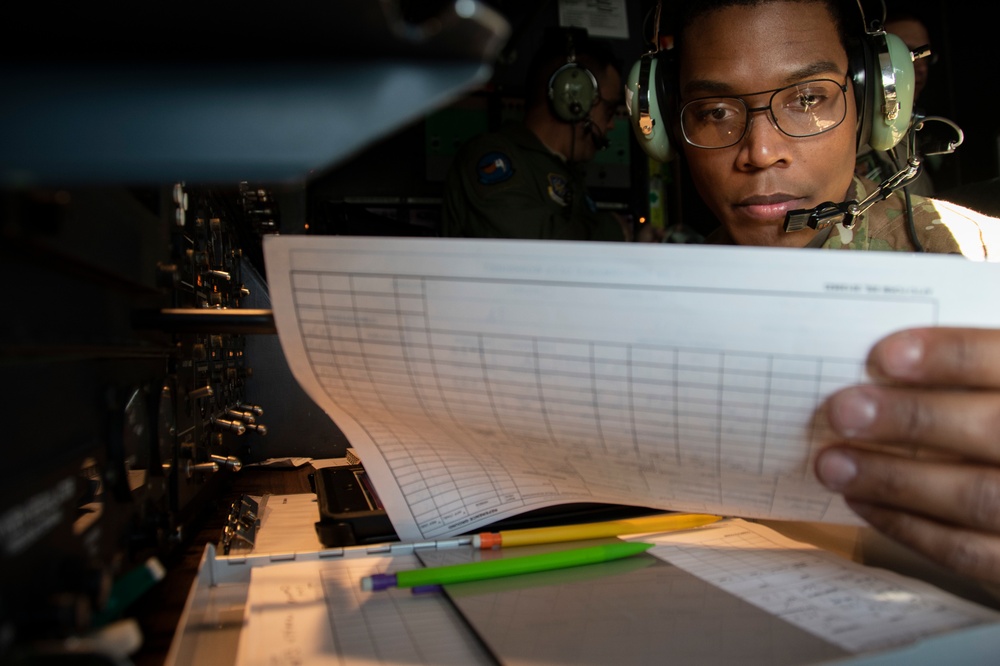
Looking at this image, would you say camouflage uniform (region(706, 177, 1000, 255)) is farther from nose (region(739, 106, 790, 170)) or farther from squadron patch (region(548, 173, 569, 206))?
squadron patch (region(548, 173, 569, 206))

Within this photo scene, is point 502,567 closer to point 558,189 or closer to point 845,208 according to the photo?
point 845,208

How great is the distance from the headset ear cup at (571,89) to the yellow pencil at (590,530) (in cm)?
158

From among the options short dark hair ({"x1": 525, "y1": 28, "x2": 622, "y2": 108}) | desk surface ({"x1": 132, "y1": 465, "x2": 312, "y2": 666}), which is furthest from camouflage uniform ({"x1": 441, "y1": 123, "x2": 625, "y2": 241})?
desk surface ({"x1": 132, "y1": 465, "x2": 312, "y2": 666})

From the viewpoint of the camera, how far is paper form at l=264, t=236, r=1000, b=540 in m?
0.34

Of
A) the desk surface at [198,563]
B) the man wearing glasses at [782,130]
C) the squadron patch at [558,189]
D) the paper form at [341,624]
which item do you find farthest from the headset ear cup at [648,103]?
the squadron patch at [558,189]

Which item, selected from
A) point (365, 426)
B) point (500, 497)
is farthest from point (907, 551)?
point (365, 426)

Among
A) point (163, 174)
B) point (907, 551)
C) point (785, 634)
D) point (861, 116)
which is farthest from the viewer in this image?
point (861, 116)

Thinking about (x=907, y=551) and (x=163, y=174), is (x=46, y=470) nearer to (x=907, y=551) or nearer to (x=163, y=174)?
(x=163, y=174)

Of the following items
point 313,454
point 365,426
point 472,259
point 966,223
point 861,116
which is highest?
point 861,116

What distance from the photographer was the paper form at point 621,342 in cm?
34

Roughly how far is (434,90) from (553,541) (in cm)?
38

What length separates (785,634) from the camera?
33 centimetres

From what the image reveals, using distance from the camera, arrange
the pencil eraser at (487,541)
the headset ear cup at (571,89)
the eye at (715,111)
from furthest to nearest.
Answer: the headset ear cup at (571,89) → the eye at (715,111) → the pencil eraser at (487,541)

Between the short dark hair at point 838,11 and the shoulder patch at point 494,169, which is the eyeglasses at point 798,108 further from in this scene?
the shoulder patch at point 494,169
